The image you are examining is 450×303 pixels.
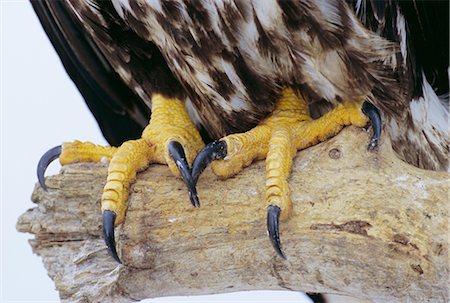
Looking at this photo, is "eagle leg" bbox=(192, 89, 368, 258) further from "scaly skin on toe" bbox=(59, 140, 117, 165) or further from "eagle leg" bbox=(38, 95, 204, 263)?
"scaly skin on toe" bbox=(59, 140, 117, 165)

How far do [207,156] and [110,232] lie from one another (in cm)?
36

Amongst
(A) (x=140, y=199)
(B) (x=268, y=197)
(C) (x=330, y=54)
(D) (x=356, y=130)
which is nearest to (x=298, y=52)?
(C) (x=330, y=54)

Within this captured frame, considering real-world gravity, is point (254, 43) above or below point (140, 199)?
above

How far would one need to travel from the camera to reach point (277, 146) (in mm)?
2590

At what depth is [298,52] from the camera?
2.63 m

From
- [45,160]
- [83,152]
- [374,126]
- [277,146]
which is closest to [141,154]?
[83,152]

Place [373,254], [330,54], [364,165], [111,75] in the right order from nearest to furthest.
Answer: [373,254] < [364,165] < [330,54] < [111,75]

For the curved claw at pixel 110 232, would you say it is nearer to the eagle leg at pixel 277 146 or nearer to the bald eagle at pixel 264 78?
the bald eagle at pixel 264 78

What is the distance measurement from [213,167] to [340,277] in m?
0.51

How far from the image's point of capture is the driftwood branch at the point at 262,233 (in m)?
2.30

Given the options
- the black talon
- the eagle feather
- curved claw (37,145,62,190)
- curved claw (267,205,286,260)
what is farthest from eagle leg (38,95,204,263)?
the black talon

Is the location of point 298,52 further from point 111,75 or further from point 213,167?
point 111,75

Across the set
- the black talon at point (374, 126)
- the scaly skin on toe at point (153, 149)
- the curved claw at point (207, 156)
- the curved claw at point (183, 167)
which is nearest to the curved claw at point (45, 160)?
the scaly skin on toe at point (153, 149)

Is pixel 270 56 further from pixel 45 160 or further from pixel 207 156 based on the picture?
pixel 45 160
